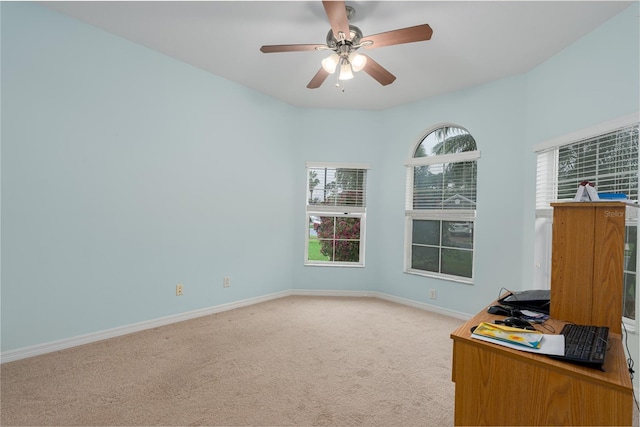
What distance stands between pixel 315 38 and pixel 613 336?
111 inches

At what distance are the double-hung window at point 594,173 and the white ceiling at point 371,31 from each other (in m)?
0.86

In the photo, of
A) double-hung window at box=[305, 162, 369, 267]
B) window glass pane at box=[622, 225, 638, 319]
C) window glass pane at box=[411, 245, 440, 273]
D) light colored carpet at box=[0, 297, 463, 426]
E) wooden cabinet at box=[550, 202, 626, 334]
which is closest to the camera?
wooden cabinet at box=[550, 202, 626, 334]

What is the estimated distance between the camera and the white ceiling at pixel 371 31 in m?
2.43

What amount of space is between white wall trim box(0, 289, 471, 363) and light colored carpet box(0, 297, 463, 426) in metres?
0.08

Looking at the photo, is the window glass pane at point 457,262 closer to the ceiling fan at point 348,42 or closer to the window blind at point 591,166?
the window blind at point 591,166

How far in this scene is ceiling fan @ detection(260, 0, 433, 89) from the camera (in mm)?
2059

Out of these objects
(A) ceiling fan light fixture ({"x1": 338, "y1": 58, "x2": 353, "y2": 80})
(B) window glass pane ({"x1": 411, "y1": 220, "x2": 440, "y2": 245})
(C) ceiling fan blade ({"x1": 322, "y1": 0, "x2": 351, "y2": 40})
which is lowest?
(B) window glass pane ({"x1": 411, "y1": 220, "x2": 440, "y2": 245})

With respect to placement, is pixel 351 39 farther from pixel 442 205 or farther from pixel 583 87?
pixel 442 205

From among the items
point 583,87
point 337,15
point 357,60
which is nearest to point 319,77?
point 357,60

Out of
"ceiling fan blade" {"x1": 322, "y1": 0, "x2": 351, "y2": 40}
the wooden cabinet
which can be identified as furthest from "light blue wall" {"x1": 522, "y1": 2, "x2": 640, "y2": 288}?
"ceiling fan blade" {"x1": 322, "y1": 0, "x2": 351, "y2": 40}

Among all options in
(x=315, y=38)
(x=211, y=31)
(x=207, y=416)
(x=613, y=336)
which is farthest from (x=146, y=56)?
(x=613, y=336)

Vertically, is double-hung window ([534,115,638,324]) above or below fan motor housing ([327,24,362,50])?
below

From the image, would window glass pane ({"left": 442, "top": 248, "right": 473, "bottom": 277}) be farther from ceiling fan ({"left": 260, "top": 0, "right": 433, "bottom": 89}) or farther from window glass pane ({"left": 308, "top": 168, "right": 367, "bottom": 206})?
ceiling fan ({"left": 260, "top": 0, "right": 433, "bottom": 89})

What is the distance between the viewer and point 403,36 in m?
2.20
